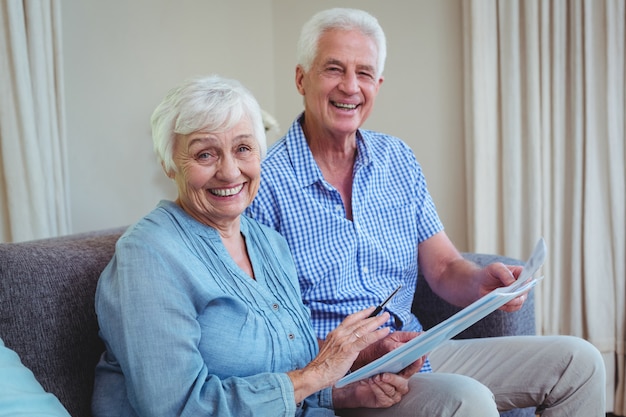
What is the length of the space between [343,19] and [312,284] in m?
0.70

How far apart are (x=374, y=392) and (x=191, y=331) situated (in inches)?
17.4

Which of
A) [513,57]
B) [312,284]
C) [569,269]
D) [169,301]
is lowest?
[569,269]

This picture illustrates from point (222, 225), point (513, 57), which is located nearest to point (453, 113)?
point (513, 57)

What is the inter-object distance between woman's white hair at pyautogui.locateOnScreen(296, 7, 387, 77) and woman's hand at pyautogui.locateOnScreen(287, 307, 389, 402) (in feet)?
2.68

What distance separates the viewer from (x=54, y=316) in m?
1.33

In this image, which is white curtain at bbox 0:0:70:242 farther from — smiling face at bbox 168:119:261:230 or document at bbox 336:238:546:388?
document at bbox 336:238:546:388

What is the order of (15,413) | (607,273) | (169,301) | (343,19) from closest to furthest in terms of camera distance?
(15,413), (169,301), (343,19), (607,273)

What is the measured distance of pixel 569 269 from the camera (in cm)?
274

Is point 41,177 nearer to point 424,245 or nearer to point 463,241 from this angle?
point 424,245

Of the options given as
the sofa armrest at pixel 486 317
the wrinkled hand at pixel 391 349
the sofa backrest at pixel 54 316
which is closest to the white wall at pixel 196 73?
the sofa armrest at pixel 486 317

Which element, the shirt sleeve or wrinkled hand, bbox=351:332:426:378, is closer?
the shirt sleeve

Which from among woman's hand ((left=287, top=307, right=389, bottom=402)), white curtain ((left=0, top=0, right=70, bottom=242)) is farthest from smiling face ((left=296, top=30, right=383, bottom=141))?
white curtain ((left=0, top=0, right=70, bottom=242))

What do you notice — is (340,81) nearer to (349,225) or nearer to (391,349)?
(349,225)

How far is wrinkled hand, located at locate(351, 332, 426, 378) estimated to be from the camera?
144 cm
